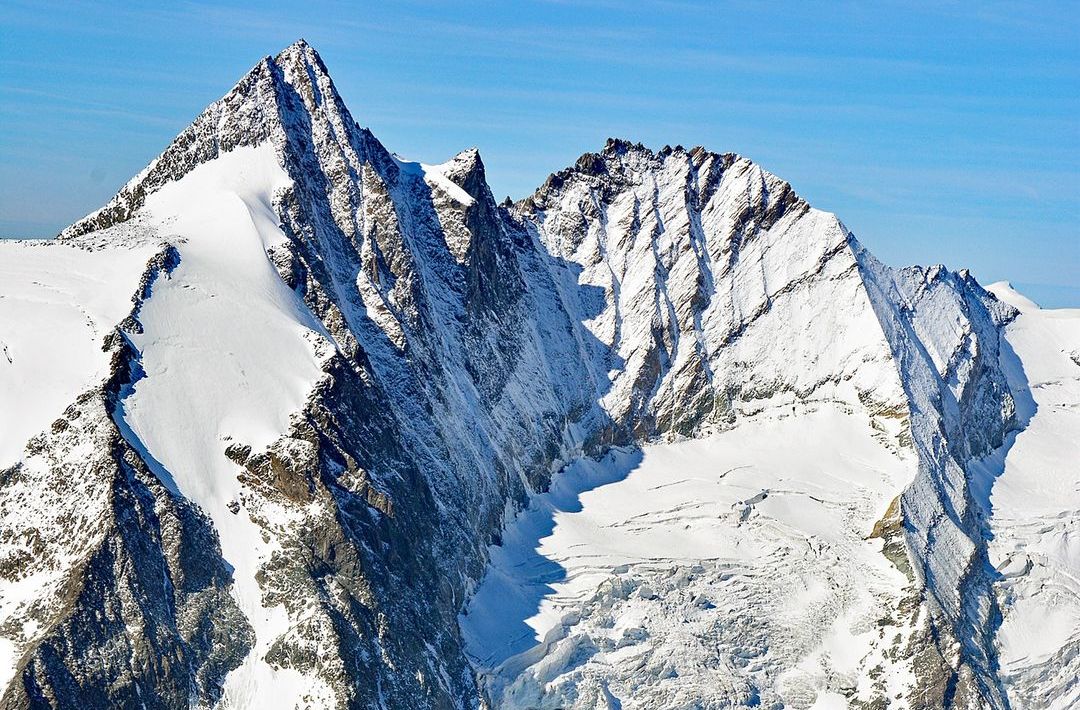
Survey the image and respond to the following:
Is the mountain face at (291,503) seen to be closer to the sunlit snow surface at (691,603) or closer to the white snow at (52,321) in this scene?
the white snow at (52,321)

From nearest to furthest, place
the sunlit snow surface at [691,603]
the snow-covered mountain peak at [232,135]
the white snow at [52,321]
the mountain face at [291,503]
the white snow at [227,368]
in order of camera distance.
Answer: the mountain face at [291,503], the white snow at [227,368], the white snow at [52,321], the sunlit snow surface at [691,603], the snow-covered mountain peak at [232,135]

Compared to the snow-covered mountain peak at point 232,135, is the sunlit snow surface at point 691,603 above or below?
below

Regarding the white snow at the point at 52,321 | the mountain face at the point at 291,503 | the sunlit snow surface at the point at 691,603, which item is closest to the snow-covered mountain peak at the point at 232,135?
the mountain face at the point at 291,503

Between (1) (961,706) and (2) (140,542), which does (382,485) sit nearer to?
(2) (140,542)

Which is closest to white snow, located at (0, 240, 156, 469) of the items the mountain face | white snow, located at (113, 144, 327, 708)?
the mountain face

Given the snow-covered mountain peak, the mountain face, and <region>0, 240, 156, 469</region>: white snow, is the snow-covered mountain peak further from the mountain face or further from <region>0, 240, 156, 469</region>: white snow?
<region>0, 240, 156, 469</region>: white snow

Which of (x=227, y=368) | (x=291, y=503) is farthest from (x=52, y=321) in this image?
(x=291, y=503)
